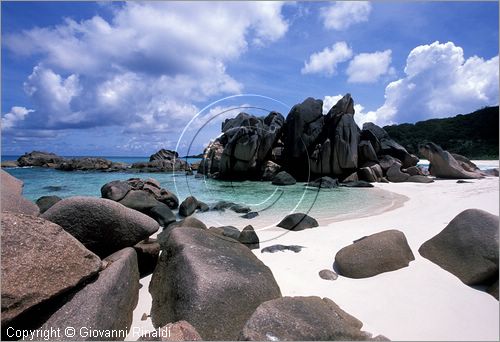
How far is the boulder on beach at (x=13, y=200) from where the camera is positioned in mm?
5188

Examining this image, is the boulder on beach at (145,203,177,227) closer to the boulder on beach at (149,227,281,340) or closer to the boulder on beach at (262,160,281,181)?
the boulder on beach at (149,227,281,340)

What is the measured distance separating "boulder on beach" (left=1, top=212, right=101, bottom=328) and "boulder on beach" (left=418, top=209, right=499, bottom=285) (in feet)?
17.8

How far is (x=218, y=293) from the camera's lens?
3.68m

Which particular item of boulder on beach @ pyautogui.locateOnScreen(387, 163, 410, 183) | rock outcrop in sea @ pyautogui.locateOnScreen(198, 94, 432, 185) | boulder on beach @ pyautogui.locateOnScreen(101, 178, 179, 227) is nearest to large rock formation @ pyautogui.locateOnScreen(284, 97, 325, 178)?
rock outcrop in sea @ pyautogui.locateOnScreen(198, 94, 432, 185)

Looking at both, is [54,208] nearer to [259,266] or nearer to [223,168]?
[259,266]

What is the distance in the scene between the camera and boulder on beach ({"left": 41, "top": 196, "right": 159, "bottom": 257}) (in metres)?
4.76

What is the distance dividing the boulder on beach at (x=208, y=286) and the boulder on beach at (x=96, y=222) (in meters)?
0.87

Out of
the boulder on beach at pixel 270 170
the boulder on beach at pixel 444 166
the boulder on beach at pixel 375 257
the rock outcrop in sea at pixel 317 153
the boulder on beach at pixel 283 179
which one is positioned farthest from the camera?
the boulder on beach at pixel 270 170

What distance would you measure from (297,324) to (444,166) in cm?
2646

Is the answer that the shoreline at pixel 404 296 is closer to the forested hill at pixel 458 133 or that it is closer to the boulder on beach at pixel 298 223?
the boulder on beach at pixel 298 223

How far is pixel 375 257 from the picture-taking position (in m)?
5.01

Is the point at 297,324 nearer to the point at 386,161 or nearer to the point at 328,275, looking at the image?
the point at 328,275

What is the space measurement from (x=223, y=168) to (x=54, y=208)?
23873mm

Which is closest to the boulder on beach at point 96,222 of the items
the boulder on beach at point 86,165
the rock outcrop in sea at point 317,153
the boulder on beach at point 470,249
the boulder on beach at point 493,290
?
the boulder on beach at point 470,249
